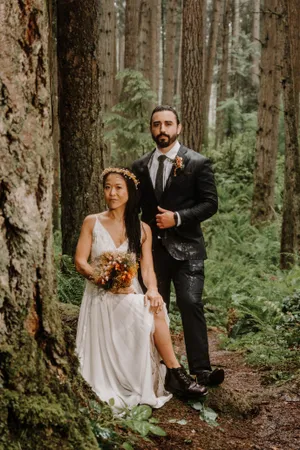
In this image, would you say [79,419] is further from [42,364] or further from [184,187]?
[184,187]

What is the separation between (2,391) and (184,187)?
8.98 ft

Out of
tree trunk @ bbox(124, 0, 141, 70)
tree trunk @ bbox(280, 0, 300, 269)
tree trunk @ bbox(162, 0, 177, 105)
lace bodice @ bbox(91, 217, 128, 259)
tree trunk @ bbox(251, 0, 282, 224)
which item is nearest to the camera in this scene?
lace bodice @ bbox(91, 217, 128, 259)

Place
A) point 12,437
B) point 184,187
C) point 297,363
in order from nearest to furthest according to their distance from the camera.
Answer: point 12,437 → point 184,187 → point 297,363

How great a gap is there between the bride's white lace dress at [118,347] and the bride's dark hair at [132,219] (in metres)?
0.46

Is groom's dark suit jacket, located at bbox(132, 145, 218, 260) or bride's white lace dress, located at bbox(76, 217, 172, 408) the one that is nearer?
bride's white lace dress, located at bbox(76, 217, 172, 408)

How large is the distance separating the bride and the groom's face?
1.59 ft

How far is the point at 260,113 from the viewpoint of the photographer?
14.0m

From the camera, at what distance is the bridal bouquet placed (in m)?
4.26

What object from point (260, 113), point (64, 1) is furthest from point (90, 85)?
point (260, 113)

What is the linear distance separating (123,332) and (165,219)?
3.44ft

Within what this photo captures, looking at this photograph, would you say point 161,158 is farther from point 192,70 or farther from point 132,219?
point 192,70

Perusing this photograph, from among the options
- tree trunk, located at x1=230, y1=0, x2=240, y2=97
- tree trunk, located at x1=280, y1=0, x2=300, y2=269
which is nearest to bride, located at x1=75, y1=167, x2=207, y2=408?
tree trunk, located at x1=280, y1=0, x2=300, y2=269

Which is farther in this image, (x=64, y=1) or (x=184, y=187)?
(x=64, y=1)

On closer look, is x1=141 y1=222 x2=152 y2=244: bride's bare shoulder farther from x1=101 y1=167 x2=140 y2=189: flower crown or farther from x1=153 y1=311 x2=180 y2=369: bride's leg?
x1=153 y1=311 x2=180 y2=369: bride's leg
